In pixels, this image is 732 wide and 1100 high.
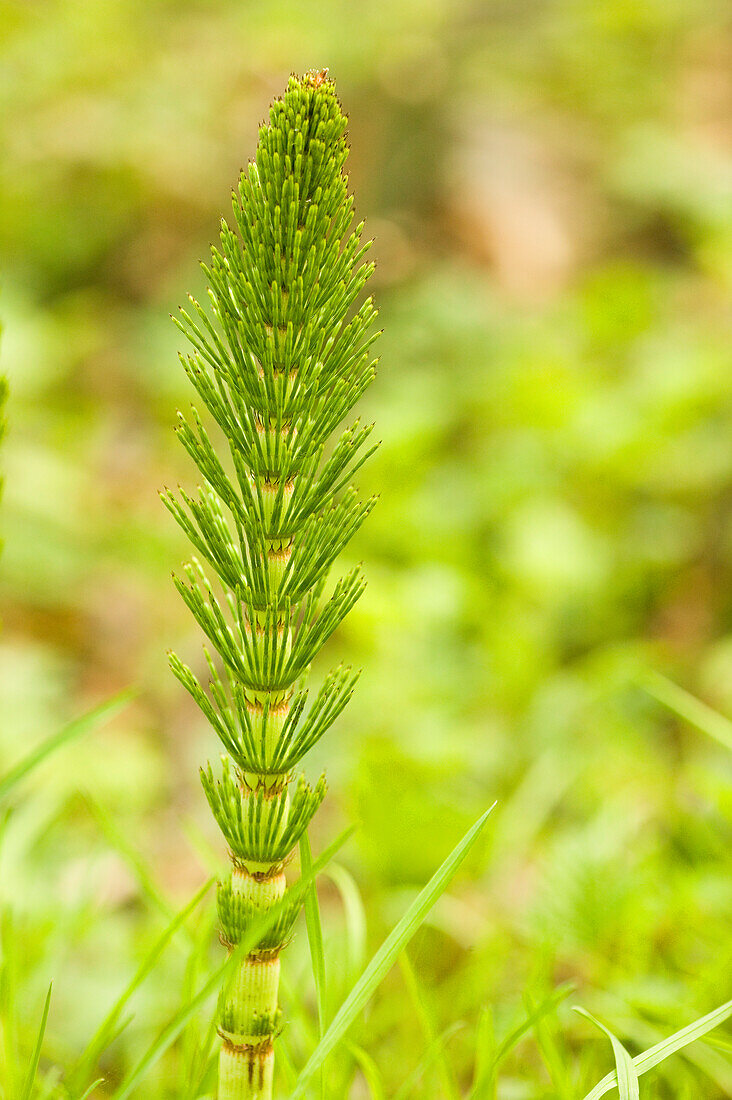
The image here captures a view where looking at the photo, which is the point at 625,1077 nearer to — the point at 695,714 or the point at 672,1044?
the point at 672,1044

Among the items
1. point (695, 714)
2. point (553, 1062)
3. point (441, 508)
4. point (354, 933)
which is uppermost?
point (441, 508)

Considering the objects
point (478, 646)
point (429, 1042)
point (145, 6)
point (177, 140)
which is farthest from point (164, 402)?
point (429, 1042)

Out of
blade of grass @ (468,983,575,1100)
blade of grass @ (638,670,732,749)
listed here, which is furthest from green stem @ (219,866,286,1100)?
blade of grass @ (638,670,732,749)

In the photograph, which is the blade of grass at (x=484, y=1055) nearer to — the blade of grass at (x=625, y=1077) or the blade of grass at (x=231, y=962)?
the blade of grass at (x=625, y=1077)

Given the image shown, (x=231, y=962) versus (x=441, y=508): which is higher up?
(x=441, y=508)

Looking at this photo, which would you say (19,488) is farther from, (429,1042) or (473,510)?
(429,1042)

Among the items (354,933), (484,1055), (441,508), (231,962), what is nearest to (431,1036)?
(484,1055)

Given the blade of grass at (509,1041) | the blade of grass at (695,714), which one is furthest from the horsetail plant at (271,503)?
the blade of grass at (695,714)
